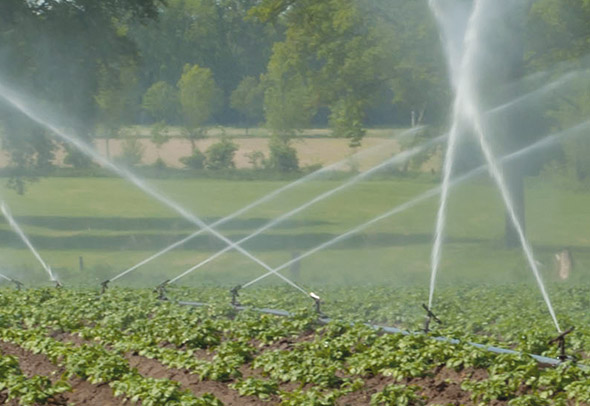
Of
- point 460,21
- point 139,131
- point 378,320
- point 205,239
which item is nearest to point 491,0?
point 460,21

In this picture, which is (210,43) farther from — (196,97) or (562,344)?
(562,344)

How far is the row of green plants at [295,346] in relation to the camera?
905 centimetres

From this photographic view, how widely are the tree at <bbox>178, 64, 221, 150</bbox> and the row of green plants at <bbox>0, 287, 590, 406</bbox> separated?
32.2 metres

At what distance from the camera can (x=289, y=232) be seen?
37.8 meters

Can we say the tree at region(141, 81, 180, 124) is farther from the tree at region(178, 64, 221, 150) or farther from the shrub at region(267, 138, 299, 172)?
the shrub at region(267, 138, 299, 172)

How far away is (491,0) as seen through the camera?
91.5ft

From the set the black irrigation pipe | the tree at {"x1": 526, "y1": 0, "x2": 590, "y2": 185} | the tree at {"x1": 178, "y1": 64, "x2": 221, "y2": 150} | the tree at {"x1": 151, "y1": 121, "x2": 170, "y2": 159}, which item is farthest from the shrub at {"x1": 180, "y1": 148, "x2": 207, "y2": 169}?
the black irrigation pipe

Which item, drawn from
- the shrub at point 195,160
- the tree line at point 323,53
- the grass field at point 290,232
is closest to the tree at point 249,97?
the shrub at point 195,160

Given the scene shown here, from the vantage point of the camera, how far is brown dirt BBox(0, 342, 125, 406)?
9633 mm

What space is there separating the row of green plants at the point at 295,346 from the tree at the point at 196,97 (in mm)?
32178

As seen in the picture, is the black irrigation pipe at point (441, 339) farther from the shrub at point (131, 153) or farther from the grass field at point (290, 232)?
the shrub at point (131, 153)

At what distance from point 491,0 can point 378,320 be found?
15379 mm

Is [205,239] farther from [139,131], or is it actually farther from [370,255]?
[139,131]

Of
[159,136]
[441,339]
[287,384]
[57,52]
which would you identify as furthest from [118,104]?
[287,384]
